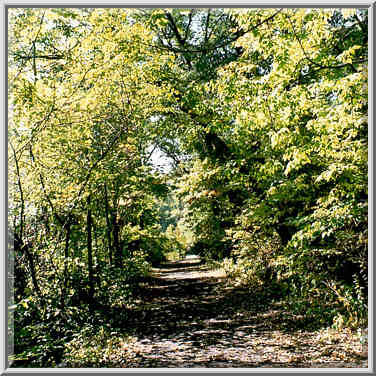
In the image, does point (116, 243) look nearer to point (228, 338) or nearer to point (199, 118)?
point (199, 118)

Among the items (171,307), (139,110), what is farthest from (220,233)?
(139,110)

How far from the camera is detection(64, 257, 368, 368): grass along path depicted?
3533mm

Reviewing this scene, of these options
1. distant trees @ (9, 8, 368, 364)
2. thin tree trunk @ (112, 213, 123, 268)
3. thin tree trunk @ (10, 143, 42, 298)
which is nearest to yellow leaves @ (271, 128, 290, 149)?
distant trees @ (9, 8, 368, 364)

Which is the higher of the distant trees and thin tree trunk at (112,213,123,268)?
the distant trees

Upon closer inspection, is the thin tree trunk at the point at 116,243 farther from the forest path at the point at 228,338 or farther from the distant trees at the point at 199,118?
the forest path at the point at 228,338

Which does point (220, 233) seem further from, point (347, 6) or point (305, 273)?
point (347, 6)

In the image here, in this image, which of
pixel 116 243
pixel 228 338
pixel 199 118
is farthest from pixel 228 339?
pixel 199 118

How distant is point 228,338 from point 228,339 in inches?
2.0

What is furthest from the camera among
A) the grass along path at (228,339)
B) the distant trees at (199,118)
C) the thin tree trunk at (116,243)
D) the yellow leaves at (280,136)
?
the thin tree trunk at (116,243)

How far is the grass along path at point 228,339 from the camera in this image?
11.6 ft

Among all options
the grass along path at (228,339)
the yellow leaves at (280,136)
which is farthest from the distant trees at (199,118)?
the grass along path at (228,339)

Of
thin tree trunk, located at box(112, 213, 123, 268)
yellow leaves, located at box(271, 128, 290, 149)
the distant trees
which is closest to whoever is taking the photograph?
the distant trees

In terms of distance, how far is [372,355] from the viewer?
3.09 m

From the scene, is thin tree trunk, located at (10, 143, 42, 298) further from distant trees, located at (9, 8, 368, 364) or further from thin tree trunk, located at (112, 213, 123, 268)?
thin tree trunk, located at (112, 213, 123, 268)
